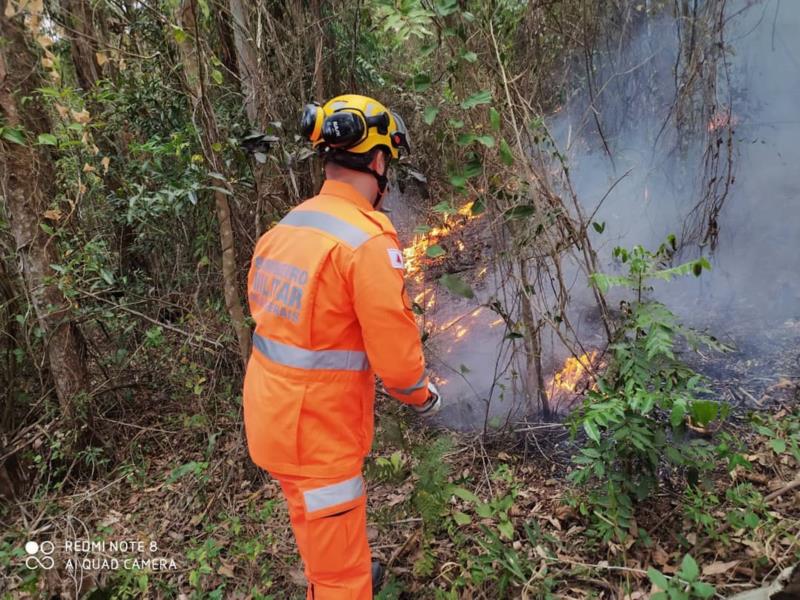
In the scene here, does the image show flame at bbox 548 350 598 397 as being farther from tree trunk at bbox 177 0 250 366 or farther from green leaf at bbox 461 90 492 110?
tree trunk at bbox 177 0 250 366

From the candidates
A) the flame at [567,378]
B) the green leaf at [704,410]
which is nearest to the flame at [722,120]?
the flame at [567,378]

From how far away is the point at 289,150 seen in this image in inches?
144

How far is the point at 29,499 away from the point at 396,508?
2952 millimetres

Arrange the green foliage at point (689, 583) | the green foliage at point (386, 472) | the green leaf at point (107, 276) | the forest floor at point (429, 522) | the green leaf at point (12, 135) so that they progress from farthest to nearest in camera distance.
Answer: the green leaf at point (107, 276), the green leaf at point (12, 135), the green foliage at point (386, 472), the forest floor at point (429, 522), the green foliage at point (689, 583)

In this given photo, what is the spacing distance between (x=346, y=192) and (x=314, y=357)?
72 centimetres

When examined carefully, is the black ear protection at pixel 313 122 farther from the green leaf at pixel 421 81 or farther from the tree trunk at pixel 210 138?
the tree trunk at pixel 210 138

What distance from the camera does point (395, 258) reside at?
188cm

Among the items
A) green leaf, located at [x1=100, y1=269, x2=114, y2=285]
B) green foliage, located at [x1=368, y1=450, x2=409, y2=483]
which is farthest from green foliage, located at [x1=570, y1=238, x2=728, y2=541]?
green leaf, located at [x1=100, y1=269, x2=114, y2=285]

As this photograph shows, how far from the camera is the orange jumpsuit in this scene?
5.97 feet

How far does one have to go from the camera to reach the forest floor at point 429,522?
2268mm

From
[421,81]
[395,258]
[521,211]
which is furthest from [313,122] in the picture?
[521,211]

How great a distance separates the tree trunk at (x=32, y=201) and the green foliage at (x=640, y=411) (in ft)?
12.6

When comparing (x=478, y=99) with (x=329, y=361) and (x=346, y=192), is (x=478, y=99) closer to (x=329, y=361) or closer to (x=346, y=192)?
(x=346, y=192)

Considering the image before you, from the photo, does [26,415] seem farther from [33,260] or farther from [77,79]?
[77,79]
